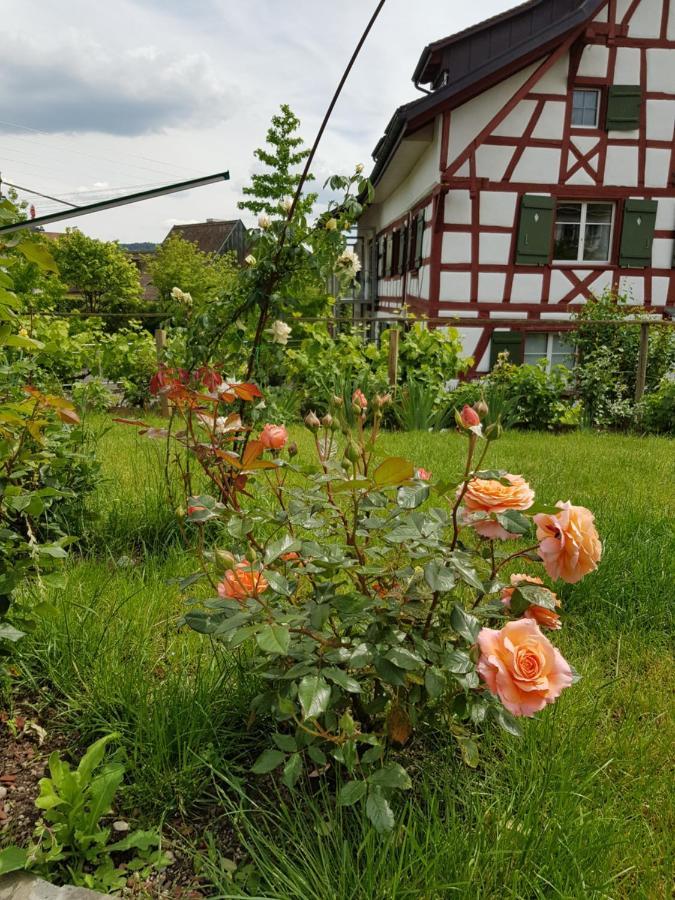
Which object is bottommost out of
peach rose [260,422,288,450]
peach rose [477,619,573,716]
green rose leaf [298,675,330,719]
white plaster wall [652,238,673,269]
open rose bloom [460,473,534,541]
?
green rose leaf [298,675,330,719]

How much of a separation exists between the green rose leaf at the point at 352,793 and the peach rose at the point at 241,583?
1.12ft

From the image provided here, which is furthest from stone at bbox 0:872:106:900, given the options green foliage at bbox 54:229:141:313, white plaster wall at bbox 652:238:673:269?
green foliage at bbox 54:229:141:313

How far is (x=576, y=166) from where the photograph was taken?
407 inches

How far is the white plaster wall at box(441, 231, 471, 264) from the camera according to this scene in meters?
10.2

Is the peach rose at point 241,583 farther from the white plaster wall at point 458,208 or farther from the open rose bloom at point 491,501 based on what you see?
the white plaster wall at point 458,208

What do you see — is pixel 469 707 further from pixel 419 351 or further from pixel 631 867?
pixel 419 351

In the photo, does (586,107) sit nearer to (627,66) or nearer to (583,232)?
(627,66)

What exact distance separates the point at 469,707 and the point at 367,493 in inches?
15.9

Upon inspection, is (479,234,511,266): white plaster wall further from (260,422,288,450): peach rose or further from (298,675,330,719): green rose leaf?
(298,675,330,719): green rose leaf

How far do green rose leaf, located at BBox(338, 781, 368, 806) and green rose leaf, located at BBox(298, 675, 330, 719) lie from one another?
5.8 inches

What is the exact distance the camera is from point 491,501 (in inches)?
43.3

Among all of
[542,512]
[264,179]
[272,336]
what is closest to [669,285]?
[272,336]

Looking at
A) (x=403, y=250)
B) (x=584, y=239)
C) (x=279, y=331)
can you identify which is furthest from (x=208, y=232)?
(x=279, y=331)

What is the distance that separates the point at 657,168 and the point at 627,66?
61.6 inches
